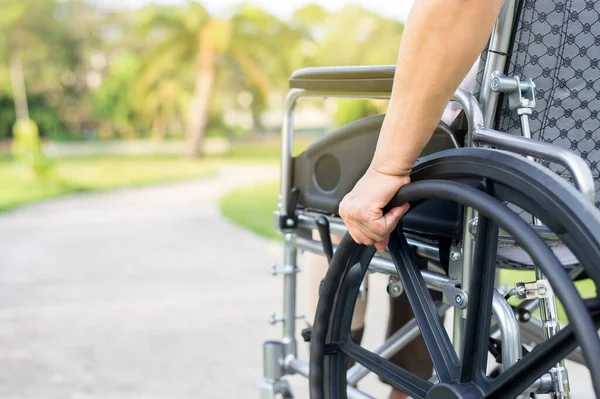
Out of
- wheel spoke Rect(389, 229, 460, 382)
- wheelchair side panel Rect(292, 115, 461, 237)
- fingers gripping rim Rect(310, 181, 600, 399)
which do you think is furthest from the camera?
wheelchair side panel Rect(292, 115, 461, 237)

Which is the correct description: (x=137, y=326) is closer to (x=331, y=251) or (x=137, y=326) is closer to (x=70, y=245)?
(x=331, y=251)

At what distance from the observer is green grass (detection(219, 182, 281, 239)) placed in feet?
21.0

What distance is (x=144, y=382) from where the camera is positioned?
2.51 m

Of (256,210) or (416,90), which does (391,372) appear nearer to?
(416,90)

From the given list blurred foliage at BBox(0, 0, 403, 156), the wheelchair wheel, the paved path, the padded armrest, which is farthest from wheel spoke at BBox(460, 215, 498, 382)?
blurred foliage at BBox(0, 0, 403, 156)

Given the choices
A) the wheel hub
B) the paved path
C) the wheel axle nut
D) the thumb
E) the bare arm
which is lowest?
the paved path

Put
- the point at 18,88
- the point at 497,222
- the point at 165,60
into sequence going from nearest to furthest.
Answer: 1. the point at 497,222
2. the point at 165,60
3. the point at 18,88

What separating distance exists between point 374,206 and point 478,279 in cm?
19

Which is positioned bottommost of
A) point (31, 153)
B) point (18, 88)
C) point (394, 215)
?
point (31, 153)

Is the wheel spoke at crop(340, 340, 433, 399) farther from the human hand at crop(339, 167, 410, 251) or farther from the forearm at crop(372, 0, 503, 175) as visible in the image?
the forearm at crop(372, 0, 503, 175)

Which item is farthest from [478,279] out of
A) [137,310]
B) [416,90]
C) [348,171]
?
[137,310]

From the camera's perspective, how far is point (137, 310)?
350cm

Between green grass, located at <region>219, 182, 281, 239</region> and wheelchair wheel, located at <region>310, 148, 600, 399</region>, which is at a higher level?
Answer: wheelchair wheel, located at <region>310, 148, 600, 399</region>

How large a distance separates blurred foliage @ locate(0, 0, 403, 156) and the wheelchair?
40.9 feet
